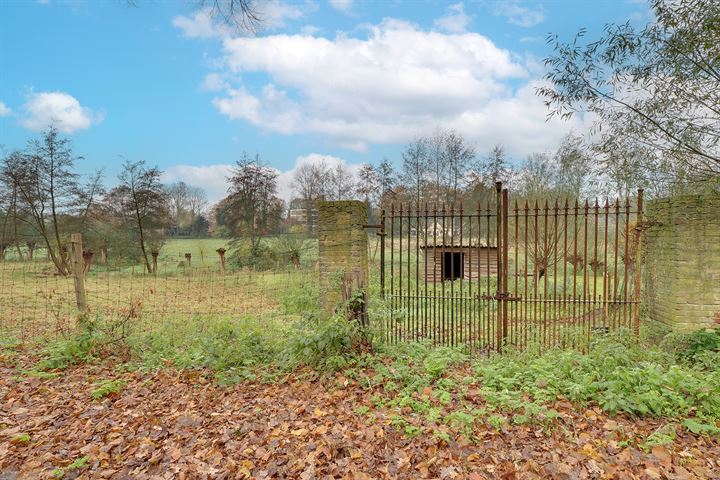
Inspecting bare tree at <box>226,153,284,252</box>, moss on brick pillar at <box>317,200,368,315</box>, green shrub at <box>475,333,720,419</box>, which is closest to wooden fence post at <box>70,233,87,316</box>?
moss on brick pillar at <box>317,200,368,315</box>

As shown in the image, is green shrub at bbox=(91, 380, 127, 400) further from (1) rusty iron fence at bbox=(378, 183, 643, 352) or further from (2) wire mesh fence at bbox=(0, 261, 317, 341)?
Result: (1) rusty iron fence at bbox=(378, 183, 643, 352)

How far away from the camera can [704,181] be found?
611cm

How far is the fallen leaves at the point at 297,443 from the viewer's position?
3129mm

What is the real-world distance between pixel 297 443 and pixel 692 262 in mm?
6493

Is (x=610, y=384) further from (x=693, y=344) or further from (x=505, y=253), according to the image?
(x=693, y=344)

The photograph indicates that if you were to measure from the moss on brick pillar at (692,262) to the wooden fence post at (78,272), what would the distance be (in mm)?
9193

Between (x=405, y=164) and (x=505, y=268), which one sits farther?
(x=405, y=164)

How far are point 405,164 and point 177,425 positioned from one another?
18198 millimetres

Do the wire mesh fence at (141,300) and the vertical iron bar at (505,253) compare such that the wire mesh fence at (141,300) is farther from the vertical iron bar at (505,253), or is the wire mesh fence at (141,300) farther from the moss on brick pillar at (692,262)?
the moss on brick pillar at (692,262)

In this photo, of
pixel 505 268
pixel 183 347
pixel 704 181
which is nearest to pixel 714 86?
pixel 704 181

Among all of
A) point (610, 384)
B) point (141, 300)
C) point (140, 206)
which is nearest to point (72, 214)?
point (140, 206)

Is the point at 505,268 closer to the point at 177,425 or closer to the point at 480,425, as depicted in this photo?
the point at 480,425

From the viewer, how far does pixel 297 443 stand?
349 cm

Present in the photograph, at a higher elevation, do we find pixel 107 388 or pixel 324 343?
pixel 324 343
